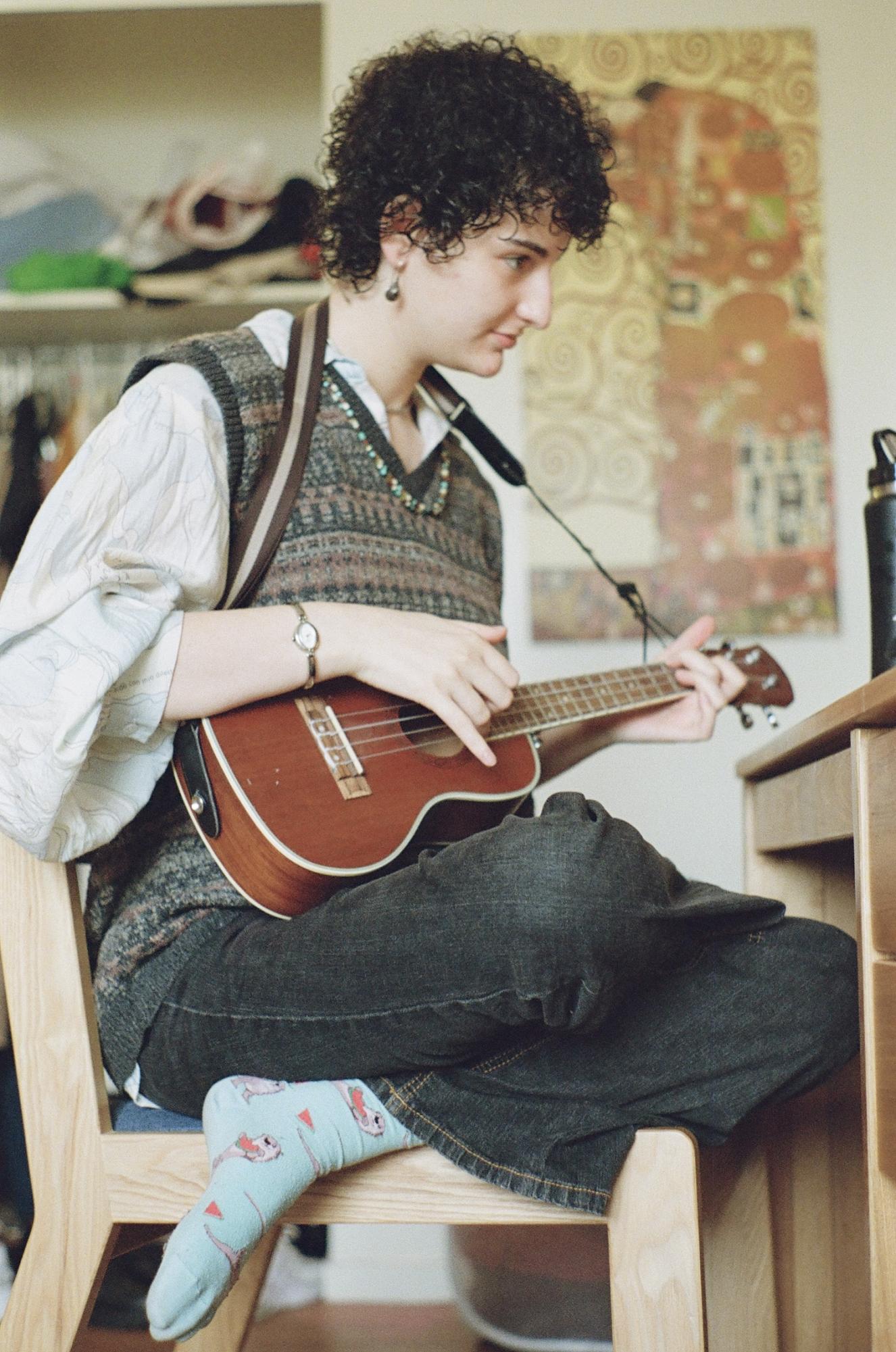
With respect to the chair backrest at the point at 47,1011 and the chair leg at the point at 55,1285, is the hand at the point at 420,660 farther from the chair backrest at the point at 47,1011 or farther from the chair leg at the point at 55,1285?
the chair leg at the point at 55,1285

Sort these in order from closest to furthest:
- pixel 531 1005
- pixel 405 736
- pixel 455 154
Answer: pixel 531 1005 < pixel 405 736 < pixel 455 154

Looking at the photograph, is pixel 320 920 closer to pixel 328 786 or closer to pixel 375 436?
pixel 328 786

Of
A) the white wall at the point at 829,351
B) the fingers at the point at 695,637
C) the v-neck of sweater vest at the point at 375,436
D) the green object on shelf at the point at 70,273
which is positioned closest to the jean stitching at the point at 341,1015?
the v-neck of sweater vest at the point at 375,436

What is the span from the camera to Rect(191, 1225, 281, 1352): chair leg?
117 cm

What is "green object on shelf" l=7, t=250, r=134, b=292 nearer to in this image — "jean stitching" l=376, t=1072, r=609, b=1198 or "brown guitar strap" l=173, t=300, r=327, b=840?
"brown guitar strap" l=173, t=300, r=327, b=840

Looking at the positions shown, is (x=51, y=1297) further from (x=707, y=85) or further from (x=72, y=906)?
(x=707, y=85)

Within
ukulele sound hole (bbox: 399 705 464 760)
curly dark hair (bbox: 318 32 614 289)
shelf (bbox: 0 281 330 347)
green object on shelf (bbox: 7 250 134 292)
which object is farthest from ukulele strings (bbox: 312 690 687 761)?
green object on shelf (bbox: 7 250 134 292)

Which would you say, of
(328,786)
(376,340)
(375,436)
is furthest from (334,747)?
(376,340)

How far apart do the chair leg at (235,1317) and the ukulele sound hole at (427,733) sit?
513 millimetres

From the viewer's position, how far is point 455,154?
113 centimetres

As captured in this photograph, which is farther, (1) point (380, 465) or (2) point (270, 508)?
(1) point (380, 465)

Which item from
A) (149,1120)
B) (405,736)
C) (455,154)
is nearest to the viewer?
(149,1120)

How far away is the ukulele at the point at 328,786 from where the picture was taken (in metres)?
0.86

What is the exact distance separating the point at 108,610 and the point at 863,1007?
1.84ft
